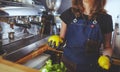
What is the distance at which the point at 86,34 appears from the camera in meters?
1.35

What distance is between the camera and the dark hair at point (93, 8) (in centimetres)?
139

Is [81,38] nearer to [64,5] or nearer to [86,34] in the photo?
[86,34]

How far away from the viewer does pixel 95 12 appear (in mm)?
1406

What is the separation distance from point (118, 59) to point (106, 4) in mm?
553

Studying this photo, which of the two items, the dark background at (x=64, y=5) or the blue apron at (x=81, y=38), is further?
the dark background at (x=64, y=5)

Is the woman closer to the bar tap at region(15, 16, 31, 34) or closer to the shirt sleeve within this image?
the shirt sleeve

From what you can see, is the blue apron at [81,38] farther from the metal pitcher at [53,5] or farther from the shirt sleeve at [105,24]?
the metal pitcher at [53,5]

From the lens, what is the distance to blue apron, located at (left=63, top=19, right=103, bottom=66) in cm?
134

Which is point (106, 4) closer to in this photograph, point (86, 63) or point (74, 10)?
point (74, 10)

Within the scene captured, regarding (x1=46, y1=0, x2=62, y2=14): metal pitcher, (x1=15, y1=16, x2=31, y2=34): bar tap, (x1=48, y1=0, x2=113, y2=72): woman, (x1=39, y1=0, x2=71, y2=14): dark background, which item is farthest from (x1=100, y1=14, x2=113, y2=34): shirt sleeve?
(x1=15, y1=16, x2=31, y2=34): bar tap

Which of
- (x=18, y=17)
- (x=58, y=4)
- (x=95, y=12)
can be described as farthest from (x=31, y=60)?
(x=95, y=12)

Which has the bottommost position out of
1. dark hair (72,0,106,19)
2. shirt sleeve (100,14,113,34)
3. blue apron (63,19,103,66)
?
blue apron (63,19,103,66)

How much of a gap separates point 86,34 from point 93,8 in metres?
0.24

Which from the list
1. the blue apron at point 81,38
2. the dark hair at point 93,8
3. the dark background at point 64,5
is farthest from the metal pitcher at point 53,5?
the blue apron at point 81,38
